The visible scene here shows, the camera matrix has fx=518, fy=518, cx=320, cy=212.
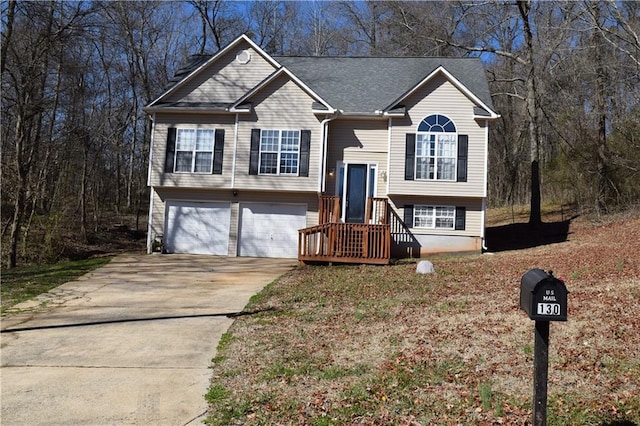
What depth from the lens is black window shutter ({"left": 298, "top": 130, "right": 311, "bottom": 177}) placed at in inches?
698

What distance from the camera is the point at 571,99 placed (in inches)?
845

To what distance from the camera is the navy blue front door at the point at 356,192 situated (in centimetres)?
1836

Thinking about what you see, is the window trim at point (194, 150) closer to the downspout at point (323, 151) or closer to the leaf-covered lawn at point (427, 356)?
the downspout at point (323, 151)

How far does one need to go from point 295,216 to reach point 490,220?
1331 centimetres

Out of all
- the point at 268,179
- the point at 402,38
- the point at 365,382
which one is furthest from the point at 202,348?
the point at 402,38

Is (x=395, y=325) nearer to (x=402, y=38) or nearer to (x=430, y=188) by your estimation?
(x=430, y=188)

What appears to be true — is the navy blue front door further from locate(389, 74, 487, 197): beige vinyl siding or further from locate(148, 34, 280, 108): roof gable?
locate(148, 34, 280, 108): roof gable

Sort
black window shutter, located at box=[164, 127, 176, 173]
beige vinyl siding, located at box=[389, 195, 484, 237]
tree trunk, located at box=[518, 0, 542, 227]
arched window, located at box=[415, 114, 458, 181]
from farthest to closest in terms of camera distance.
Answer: tree trunk, located at box=[518, 0, 542, 227] → black window shutter, located at box=[164, 127, 176, 173] → beige vinyl siding, located at box=[389, 195, 484, 237] → arched window, located at box=[415, 114, 458, 181]

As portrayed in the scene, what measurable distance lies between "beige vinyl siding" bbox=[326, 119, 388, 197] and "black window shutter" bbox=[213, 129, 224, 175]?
379 centimetres

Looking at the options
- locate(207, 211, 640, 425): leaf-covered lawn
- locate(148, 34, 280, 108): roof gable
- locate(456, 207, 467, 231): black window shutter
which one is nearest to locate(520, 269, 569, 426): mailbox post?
locate(207, 211, 640, 425): leaf-covered lawn

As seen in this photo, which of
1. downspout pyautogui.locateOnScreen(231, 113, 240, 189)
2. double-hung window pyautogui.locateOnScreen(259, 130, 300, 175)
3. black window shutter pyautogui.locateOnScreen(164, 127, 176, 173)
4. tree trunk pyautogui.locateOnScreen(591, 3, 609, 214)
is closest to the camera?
double-hung window pyautogui.locateOnScreen(259, 130, 300, 175)

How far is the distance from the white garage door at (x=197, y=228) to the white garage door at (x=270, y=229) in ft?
2.25

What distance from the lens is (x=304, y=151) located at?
58.5ft

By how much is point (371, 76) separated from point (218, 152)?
6.85 meters
